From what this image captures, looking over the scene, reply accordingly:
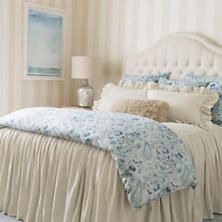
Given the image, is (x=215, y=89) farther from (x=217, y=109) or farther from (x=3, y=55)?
(x=3, y=55)

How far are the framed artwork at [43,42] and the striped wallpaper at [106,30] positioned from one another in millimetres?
87

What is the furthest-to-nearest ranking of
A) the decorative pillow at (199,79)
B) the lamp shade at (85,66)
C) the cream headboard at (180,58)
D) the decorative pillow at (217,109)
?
the lamp shade at (85,66) < the cream headboard at (180,58) < the decorative pillow at (199,79) < the decorative pillow at (217,109)

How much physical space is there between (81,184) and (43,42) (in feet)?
8.91

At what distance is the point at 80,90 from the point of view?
4652mm

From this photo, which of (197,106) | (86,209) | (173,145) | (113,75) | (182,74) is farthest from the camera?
(113,75)

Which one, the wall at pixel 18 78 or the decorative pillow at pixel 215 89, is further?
the wall at pixel 18 78

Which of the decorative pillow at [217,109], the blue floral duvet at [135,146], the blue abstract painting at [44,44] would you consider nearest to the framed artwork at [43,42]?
the blue abstract painting at [44,44]

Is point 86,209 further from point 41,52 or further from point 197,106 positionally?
point 41,52

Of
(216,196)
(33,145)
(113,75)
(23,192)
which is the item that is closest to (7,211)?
(23,192)

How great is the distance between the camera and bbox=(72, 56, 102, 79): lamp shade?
14.6 ft

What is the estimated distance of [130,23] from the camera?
4633 mm

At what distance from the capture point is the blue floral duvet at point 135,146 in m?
2.17

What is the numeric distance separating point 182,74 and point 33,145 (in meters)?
1.95

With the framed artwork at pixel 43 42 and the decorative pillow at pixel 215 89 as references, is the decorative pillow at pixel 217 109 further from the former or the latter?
the framed artwork at pixel 43 42
